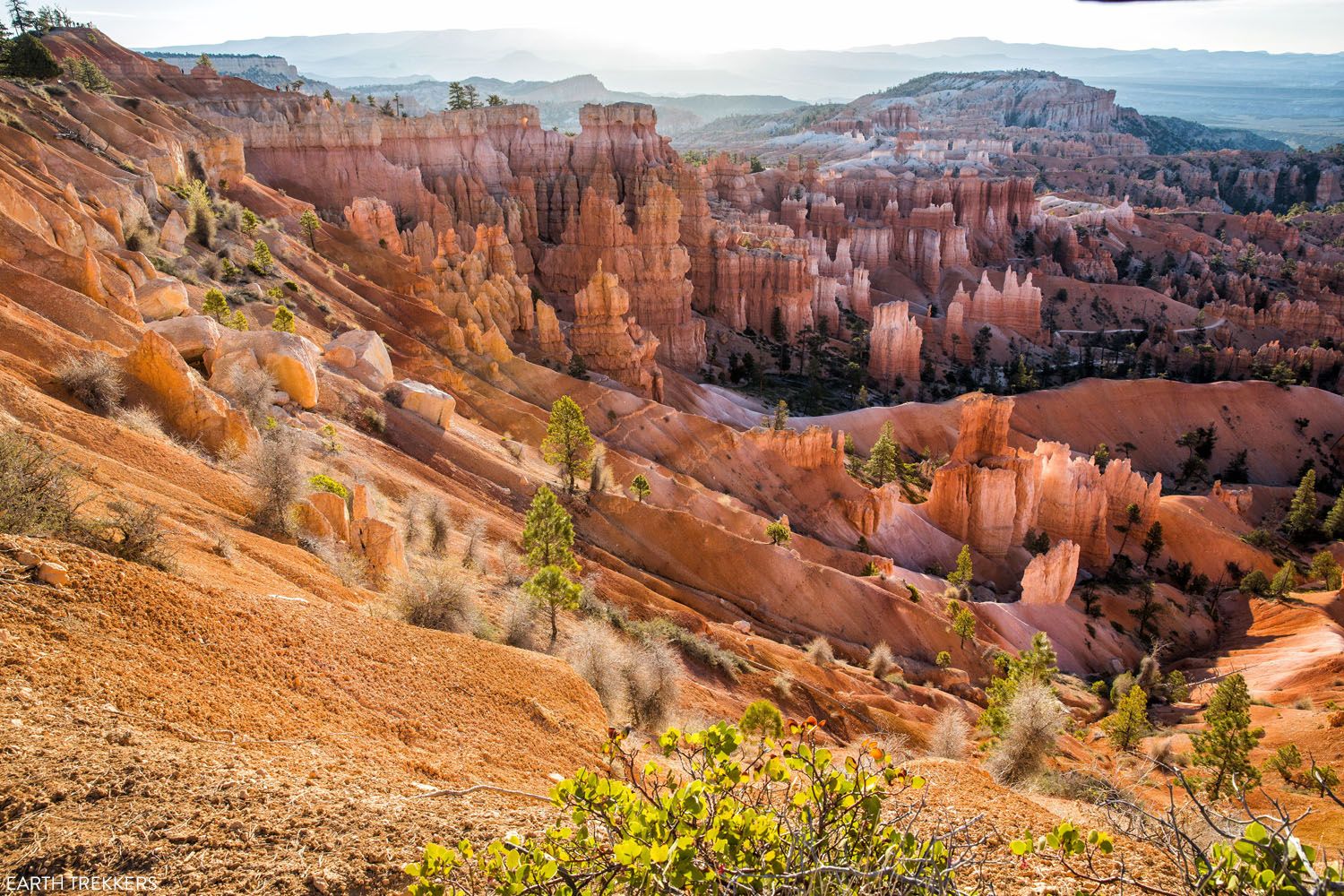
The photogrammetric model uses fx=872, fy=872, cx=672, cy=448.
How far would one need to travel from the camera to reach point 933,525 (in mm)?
42750

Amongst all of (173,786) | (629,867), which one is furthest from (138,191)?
(629,867)

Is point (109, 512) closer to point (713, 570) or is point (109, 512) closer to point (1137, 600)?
point (713, 570)

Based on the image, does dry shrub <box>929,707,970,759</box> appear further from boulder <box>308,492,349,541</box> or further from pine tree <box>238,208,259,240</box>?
pine tree <box>238,208,259,240</box>

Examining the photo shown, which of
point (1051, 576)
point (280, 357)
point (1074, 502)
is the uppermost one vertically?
point (280, 357)

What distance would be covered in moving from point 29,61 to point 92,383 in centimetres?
3869

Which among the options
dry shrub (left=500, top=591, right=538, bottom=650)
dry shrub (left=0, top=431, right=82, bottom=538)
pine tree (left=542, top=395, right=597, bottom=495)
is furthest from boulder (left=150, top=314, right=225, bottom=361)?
pine tree (left=542, top=395, right=597, bottom=495)

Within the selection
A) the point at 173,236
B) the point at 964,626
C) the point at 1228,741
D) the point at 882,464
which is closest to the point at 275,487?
the point at 173,236

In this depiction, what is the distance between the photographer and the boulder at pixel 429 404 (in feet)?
91.8

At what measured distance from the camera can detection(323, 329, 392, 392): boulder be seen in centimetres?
2792

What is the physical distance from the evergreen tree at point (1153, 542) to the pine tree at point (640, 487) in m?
28.9

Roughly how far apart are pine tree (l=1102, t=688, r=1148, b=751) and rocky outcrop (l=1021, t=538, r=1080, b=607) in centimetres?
1116

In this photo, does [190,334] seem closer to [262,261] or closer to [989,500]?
[262,261]

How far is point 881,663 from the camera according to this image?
2633cm

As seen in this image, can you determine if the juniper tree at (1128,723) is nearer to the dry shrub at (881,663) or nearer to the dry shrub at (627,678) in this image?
the dry shrub at (881,663)
